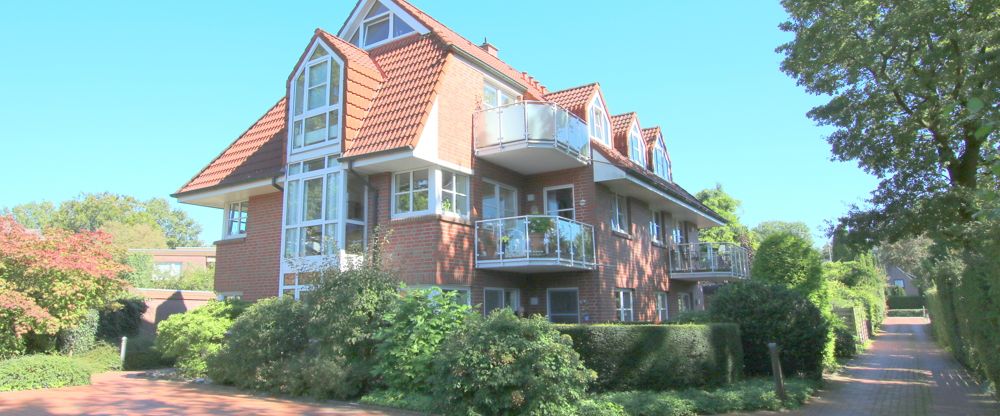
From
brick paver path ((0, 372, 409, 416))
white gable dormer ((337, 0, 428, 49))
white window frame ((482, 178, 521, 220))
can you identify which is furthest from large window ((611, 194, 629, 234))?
brick paver path ((0, 372, 409, 416))

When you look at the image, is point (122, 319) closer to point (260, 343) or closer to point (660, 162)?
point (260, 343)

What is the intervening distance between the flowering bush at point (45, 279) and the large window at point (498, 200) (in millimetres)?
9073

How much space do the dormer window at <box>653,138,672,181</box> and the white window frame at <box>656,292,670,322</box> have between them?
192 inches

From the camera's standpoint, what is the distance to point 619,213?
19125 mm

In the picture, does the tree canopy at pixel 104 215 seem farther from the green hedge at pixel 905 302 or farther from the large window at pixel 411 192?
the green hedge at pixel 905 302

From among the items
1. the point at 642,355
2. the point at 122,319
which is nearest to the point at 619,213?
the point at 642,355

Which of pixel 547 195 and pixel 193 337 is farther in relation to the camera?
pixel 547 195

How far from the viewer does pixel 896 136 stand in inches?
712

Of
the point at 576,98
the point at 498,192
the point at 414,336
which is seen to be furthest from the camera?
the point at 576,98

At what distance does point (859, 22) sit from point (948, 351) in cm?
1133

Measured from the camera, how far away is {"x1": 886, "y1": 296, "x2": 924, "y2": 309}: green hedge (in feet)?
215

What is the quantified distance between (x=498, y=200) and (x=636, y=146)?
25.7 feet

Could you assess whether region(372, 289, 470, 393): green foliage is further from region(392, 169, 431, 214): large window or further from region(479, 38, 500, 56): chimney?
region(479, 38, 500, 56): chimney

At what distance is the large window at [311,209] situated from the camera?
15.4 m
